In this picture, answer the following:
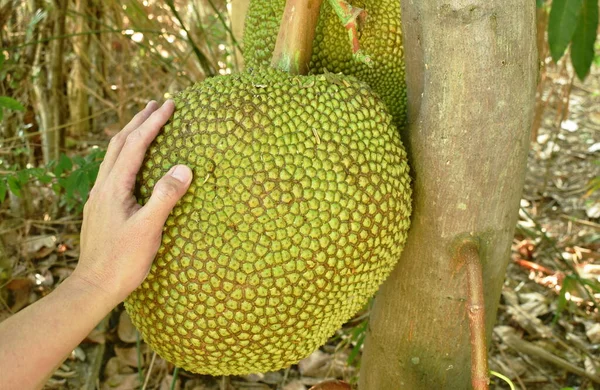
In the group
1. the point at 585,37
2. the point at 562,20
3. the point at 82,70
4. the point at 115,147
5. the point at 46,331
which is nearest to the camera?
the point at 46,331

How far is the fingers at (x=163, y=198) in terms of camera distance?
757mm

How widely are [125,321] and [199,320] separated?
1074 millimetres

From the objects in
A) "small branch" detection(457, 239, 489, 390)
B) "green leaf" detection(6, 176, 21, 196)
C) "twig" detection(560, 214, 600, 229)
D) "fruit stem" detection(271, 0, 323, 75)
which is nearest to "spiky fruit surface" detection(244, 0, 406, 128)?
"fruit stem" detection(271, 0, 323, 75)

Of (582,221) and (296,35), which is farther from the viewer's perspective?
(582,221)

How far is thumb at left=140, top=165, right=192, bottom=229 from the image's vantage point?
29.8 inches

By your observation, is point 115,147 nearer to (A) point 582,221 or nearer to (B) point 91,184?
(B) point 91,184

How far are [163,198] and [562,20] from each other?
880 millimetres

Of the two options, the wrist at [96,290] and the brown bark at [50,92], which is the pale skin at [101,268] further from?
the brown bark at [50,92]

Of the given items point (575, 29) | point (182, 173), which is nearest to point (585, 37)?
point (575, 29)

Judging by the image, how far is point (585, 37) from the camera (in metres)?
1.31

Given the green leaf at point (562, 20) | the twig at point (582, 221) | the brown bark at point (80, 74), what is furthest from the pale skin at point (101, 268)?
the twig at point (582, 221)

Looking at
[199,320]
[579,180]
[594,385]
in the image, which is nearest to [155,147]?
[199,320]

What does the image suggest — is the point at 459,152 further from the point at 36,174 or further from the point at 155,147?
the point at 36,174

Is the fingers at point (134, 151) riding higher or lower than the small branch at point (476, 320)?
higher
